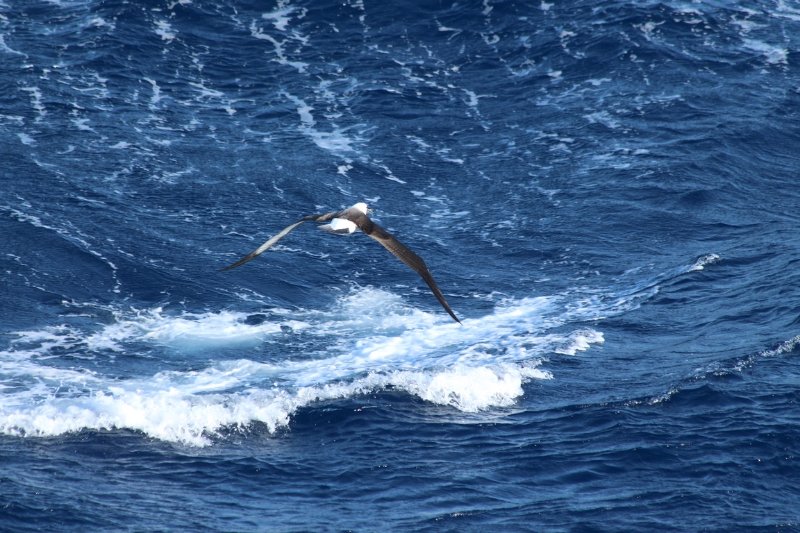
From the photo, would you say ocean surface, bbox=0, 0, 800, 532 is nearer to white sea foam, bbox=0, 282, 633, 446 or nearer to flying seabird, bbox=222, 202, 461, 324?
white sea foam, bbox=0, 282, 633, 446

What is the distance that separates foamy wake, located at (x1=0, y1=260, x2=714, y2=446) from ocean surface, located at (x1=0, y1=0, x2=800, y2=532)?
11 centimetres

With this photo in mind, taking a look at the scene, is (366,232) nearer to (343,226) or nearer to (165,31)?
(343,226)

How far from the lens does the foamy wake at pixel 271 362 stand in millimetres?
26219

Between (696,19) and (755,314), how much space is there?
22550mm

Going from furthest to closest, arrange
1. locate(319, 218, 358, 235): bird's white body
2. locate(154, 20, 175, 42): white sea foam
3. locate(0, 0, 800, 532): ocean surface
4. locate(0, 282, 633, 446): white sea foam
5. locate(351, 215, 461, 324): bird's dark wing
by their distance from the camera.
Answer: locate(154, 20, 175, 42): white sea foam
locate(0, 282, 633, 446): white sea foam
locate(0, 0, 800, 532): ocean surface
locate(319, 218, 358, 235): bird's white body
locate(351, 215, 461, 324): bird's dark wing

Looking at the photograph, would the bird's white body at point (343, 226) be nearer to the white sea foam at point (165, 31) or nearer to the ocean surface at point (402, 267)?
the ocean surface at point (402, 267)

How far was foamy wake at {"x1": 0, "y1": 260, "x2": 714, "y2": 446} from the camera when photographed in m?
26.2

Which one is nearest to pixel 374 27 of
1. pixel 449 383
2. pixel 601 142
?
pixel 601 142

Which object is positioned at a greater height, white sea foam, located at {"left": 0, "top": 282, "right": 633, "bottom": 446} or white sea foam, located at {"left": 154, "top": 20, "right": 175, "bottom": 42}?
white sea foam, located at {"left": 154, "top": 20, "right": 175, "bottom": 42}

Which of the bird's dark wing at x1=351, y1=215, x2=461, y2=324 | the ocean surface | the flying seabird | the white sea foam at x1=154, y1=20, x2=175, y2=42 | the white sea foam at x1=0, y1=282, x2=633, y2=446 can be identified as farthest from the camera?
the white sea foam at x1=154, y1=20, x2=175, y2=42

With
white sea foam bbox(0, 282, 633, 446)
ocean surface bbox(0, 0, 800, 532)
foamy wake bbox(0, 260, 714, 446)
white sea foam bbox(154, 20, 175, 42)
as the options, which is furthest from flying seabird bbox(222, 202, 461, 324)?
white sea foam bbox(154, 20, 175, 42)

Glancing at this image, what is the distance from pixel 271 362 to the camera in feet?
97.9

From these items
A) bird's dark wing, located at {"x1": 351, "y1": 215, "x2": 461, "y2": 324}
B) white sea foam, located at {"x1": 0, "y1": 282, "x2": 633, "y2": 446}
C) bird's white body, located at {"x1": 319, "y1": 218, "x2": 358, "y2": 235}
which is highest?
bird's white body, located at {"x1": 319, "y1": 218, "x2": 358, "y2": 235}

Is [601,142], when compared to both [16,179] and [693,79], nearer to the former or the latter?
[693,79]
